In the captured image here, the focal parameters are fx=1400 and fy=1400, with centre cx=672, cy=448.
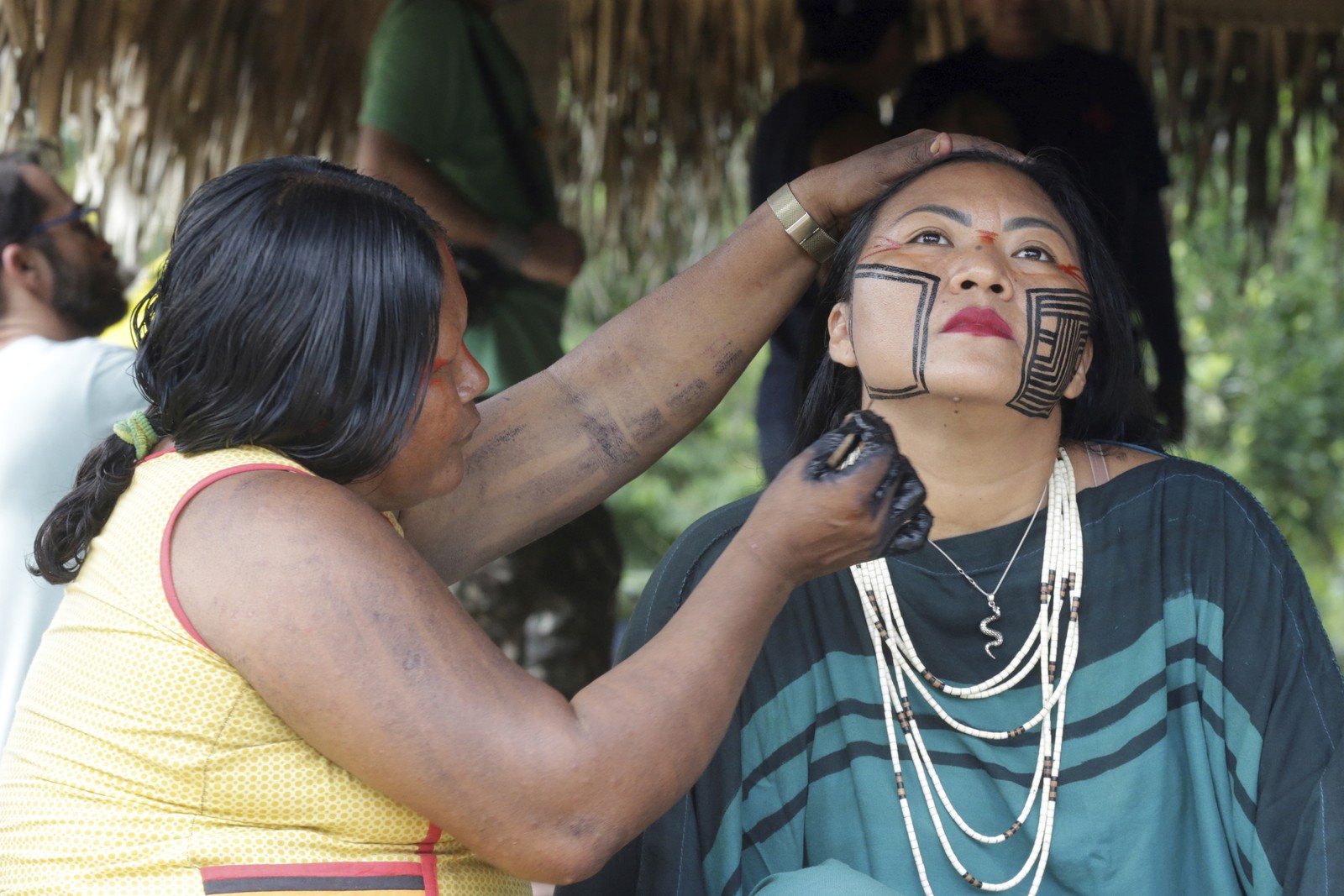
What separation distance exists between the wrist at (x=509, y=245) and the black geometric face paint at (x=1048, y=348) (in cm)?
174

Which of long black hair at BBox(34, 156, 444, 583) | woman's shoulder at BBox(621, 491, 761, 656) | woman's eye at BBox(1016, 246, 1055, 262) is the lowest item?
woman's shoulder at BBox(621, 491, 761, 656)

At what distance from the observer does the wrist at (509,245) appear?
348 cm

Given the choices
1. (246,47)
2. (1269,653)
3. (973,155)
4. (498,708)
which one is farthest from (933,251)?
(246,47)

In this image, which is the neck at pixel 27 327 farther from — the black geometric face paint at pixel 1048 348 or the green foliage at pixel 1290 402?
the green foliage at pixel 1290 402

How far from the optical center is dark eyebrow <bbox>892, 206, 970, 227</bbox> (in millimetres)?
2129

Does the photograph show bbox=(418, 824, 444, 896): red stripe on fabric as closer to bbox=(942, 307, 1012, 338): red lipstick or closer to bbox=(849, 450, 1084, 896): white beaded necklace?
bbox=(849, 450, 1084, 896): white beaded necklace

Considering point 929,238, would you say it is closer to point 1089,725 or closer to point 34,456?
point 1089,725

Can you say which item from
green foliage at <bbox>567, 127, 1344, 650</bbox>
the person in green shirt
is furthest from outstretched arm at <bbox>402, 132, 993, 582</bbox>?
green foliage at <bbox>567, 127, 1344, 650</bbox>

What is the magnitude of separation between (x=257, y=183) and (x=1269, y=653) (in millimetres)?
1423

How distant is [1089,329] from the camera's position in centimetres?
218

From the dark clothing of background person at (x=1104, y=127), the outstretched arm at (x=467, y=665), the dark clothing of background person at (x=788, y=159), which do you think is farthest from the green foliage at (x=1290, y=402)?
the outstretched arm at (x=467, y=665)

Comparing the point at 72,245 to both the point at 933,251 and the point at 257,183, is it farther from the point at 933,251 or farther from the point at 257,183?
the point at 933,251

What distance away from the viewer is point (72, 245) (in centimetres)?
335

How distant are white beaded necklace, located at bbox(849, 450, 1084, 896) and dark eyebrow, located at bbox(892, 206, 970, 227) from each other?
1.44ft
